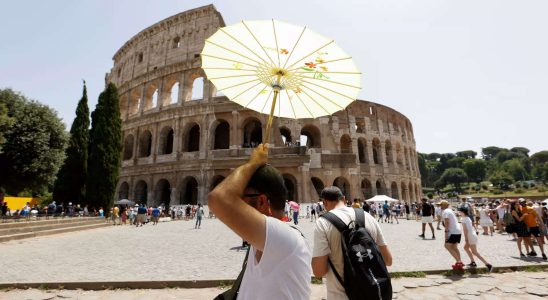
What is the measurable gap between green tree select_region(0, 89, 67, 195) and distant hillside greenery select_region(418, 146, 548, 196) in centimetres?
8812

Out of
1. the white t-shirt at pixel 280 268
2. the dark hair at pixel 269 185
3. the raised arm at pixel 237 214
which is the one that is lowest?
the white t-shirt at pixel 280 268

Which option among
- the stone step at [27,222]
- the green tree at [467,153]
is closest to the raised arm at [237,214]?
the stone step at [27,222]

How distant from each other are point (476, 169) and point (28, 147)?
113 meters

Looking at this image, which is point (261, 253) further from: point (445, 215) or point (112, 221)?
point (112, 221)

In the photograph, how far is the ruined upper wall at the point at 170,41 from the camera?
31156 millimetres

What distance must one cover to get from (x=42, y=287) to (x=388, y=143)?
3581cm

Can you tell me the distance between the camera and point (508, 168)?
89.2 metres

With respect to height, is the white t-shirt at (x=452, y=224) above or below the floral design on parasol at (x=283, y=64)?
below

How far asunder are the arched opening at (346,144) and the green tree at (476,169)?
83136 mm

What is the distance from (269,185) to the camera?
1.42 metres

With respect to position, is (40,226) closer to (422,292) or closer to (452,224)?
(422,292)

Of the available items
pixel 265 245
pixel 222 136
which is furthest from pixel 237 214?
pixel 222 136

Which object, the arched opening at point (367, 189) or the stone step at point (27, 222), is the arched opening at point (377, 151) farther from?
the stone step at point (27, 222)

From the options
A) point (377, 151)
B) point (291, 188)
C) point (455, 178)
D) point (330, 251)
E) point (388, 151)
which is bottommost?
point (330, 251)
